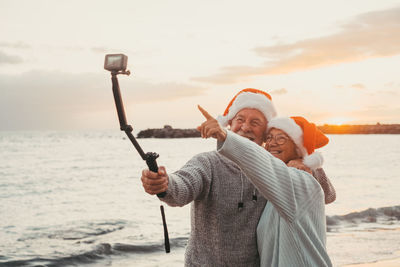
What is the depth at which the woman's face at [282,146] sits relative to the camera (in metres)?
2.81

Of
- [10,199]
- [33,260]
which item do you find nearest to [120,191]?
[10,199]

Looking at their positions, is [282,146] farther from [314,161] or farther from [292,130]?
[314,161]

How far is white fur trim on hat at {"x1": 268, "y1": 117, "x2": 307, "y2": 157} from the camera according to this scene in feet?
9.17

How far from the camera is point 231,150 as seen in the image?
203cm

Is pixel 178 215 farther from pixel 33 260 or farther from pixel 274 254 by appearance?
pixel 274 254

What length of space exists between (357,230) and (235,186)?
816 cm

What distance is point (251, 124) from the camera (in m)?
2.98

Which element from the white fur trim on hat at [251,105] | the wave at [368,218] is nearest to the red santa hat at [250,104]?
the white fur trim on hat at [251,105]

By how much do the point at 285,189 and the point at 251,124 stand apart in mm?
824

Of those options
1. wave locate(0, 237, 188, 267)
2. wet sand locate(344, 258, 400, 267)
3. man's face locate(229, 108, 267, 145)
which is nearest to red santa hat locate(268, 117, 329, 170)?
man's face locate(229, 108, 267, 145)

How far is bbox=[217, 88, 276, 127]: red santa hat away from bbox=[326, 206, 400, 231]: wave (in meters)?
7.98

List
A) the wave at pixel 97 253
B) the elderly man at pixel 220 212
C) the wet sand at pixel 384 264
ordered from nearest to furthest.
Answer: the elderly man at pixel 220 212
the wet sand at pixel 384 264
the wave at pixel 97 253

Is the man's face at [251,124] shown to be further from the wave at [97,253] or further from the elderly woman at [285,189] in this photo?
the wave at [97,253]

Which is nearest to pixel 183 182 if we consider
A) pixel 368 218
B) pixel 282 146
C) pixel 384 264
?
pixel 282 146
